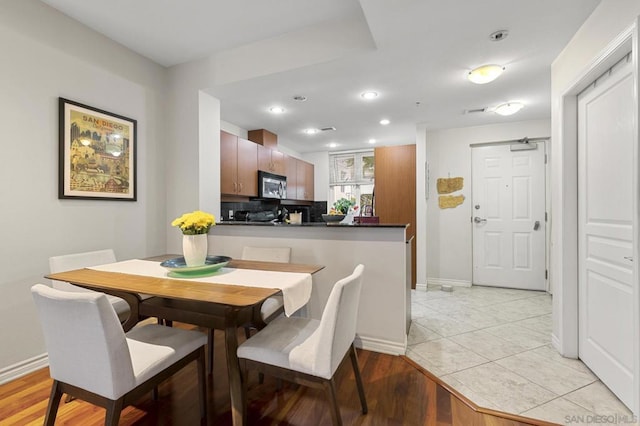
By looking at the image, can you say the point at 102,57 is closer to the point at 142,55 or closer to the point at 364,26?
the point at 142,55

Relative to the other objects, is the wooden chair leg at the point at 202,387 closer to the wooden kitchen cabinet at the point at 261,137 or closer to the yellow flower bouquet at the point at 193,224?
the yellow flower bouquet at the point at 193,224

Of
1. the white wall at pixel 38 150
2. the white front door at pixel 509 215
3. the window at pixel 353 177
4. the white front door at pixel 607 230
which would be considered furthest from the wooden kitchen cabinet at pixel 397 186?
the white wall at pixel 38 150

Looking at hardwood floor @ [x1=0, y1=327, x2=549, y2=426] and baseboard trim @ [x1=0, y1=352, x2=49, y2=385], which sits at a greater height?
baseboard trim @ [x1=0, y1=352, x2=49, y2=385]

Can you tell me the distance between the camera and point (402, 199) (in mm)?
4117

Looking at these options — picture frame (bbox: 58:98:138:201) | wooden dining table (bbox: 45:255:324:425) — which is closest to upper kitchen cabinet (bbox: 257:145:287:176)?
picture frame (bbox: 58:98:138:201)

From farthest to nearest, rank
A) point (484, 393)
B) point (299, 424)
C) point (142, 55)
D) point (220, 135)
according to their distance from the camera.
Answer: point (220, 135), point (142, 55), point (484, 393), point (299, 424)

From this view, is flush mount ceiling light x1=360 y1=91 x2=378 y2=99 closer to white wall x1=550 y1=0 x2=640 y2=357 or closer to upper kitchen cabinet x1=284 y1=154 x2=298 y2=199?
white wall x1=550 y1=0 x2=640 y2=357

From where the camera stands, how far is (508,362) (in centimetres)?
210

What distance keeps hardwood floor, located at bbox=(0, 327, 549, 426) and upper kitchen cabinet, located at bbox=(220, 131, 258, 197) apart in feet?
6.90

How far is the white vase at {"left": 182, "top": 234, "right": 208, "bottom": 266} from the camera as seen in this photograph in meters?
1.73

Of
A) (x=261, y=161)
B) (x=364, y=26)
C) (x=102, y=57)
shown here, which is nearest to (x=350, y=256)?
(x=364, y=26)

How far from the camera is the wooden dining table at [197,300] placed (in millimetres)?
1312

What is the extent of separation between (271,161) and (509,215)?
361cm

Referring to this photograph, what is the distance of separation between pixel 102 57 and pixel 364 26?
2.24 metres
